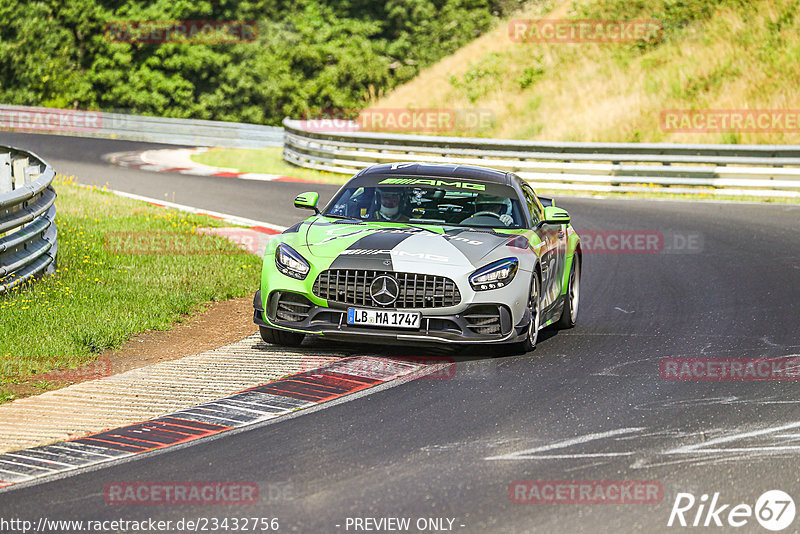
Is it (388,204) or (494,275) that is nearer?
(494,275)

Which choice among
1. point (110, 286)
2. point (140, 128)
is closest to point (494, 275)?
point (110, 286)

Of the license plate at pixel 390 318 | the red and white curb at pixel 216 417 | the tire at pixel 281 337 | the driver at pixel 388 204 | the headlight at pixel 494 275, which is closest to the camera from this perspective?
the red and white curb at pixel 216 417

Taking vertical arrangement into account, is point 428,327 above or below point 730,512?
below

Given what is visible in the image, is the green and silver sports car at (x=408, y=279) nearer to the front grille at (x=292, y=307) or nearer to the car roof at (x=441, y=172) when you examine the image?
the front grille at (x=292, y=307)

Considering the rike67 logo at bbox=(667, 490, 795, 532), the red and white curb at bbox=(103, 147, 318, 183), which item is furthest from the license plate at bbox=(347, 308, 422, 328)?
the red and white curb at bbox=(103, 147, 318, 183)

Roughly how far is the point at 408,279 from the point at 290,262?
0.99m

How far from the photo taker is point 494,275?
874 cm

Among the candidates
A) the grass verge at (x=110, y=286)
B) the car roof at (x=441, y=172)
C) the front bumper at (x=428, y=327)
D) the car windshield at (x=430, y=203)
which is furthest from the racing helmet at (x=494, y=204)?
the grass verge at (x=110, y=286)

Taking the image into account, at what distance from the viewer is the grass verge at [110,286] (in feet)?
29.5

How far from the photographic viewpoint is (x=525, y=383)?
8.02 m

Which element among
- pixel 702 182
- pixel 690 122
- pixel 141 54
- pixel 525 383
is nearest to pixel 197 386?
pixel 525 383

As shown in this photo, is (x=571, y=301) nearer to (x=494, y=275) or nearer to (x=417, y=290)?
(x=494, y=275)

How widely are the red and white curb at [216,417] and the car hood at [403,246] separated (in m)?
0.76

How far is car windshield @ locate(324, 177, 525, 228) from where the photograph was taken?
9797 mm
